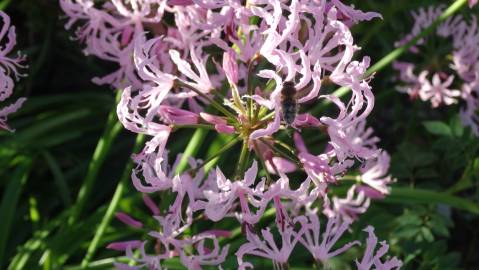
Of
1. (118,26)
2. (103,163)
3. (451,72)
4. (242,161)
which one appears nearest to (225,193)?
(242,161)

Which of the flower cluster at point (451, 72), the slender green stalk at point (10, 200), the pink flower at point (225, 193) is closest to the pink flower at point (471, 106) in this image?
the flower cluster at point (451, 72)

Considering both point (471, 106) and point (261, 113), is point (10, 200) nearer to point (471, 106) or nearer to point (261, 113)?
point (261, 113)

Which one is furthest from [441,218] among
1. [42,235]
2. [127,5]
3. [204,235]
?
[42,235]

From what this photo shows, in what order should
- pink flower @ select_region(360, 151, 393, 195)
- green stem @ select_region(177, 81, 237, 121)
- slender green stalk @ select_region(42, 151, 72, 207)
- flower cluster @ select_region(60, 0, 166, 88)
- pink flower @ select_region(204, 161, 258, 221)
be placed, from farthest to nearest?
slender green stalk @ select_region(42, 151, 72, 207) → pink flower @ select_region(360, 151, 393, 195) → flower cluster @ select_region(60, 0, 166, 88) → green stem @ select_region(177, 81, 237, 121) → pink flower @ select_region(204, 161, 258, 221)

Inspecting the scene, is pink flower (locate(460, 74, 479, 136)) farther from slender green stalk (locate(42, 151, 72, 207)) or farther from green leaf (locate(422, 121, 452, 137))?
slender green stalk (locate(42, 151, 72, 207))

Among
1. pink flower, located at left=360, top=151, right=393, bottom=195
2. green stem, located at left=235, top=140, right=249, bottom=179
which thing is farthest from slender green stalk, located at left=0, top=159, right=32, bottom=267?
green stem, located at left=235, top=140, right=249, bottom=179

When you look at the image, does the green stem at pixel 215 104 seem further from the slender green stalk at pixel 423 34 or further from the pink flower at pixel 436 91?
the pink flower at pixel 436 91
